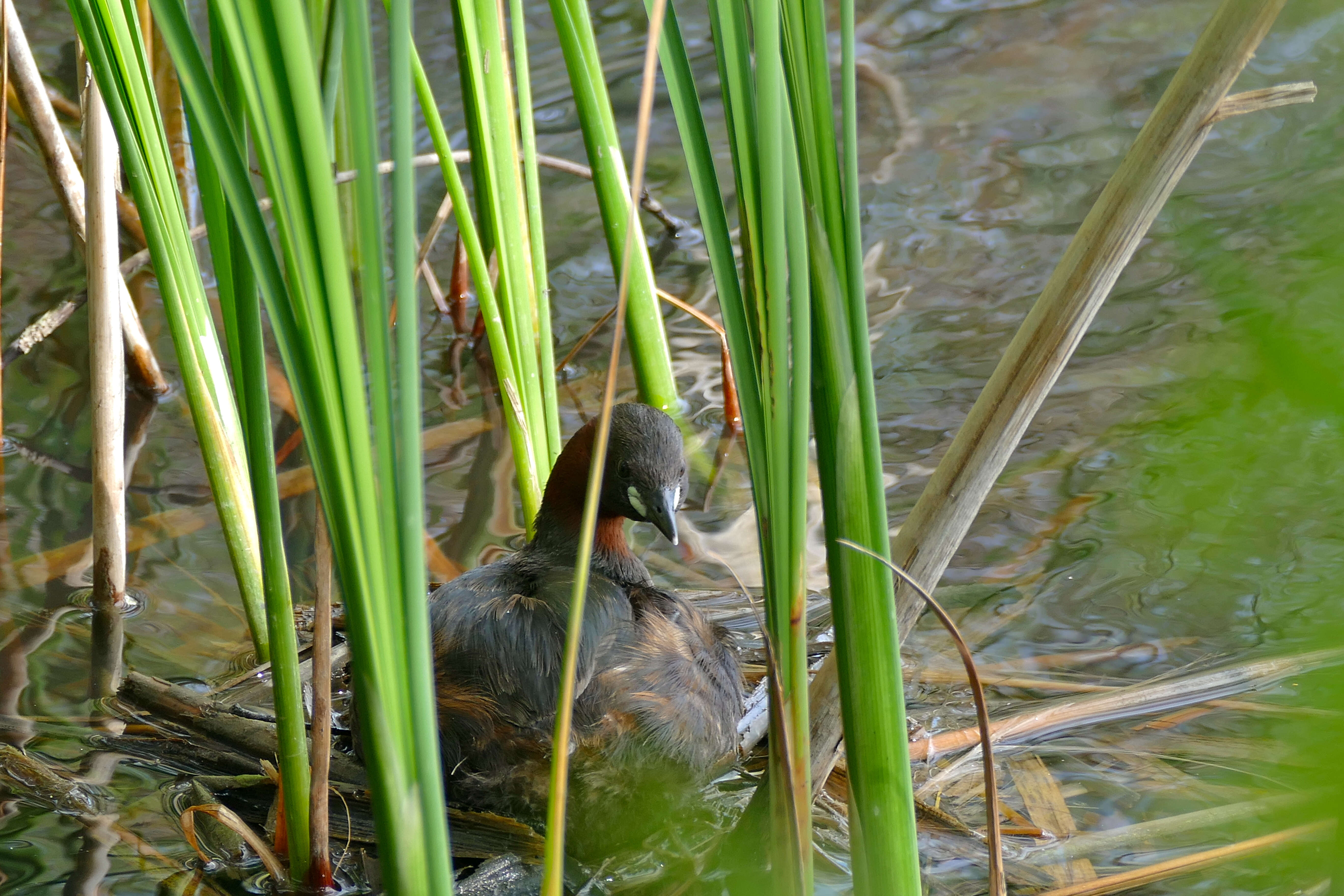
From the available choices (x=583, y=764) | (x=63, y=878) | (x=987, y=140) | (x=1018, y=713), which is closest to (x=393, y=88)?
(x=583, y=764)

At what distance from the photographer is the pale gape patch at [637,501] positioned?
2762mm

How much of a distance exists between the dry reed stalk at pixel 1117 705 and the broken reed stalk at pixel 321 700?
1190 millimetres

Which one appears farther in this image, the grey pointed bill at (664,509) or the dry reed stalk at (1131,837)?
the grey pointed bill at (664,509)

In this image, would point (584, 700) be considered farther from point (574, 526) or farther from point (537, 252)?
point (537, 252)

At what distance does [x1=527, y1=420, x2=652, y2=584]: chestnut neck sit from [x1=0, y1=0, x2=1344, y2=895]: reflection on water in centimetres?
40

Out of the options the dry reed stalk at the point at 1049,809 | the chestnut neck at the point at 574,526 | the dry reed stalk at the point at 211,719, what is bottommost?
the dry reed stalk at the point at 1049,809

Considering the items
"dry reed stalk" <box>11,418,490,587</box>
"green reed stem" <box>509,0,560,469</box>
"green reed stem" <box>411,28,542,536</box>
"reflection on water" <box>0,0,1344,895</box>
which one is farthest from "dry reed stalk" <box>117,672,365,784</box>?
"green reed stem" <box>509,0,560,469</box>

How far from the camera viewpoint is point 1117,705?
8.32 feet

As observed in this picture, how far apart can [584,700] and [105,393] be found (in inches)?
50.5

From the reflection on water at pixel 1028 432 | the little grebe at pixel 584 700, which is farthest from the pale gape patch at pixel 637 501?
the reflection on water at pixel 1028 432

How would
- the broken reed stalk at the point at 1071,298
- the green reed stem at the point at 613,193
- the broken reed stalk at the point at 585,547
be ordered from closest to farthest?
1. the broken reed stalk at the point at 585,547
2. the broken reed stalk at the point at 1071,298
3. the green reed stem at the point at 613,193

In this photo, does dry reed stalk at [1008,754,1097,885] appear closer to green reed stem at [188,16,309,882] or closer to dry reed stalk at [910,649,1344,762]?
dry reed stalk at [910,649,1344,762]

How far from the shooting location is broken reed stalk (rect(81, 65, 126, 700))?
8.43ft

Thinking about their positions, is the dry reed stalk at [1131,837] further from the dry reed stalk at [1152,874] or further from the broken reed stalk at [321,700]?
the broken reed stalk at [321,700]
